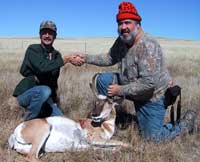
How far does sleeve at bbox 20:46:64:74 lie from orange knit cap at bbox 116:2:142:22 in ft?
3.71

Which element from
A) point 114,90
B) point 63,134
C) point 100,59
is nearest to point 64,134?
point 63,134

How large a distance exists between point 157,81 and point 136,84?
15.1 inches

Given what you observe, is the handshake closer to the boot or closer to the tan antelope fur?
the tan antelope fur

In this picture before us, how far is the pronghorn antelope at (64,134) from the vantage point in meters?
5.06

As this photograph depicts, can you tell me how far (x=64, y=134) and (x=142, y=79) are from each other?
1.38m

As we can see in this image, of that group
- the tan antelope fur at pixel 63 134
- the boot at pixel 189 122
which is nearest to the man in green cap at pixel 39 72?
the tan antelope fur at pixel 63 134

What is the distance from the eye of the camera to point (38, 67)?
6.04m

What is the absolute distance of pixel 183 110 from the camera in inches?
306

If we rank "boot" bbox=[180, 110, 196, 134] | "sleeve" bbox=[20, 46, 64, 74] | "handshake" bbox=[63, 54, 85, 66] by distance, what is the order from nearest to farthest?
1. "sleeve" bbox=[20, 46, 64, 74]
2. "boot" bbox=[180, 110, 196, 134]
3. "handshake" bbox=[63, 54, 85, 66]

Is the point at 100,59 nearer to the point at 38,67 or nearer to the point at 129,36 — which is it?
the point at 129,36

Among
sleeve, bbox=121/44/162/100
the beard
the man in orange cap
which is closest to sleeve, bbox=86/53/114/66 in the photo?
the man in orange cap

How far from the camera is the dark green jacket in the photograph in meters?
6.04

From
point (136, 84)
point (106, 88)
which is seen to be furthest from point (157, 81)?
point (106, 88)

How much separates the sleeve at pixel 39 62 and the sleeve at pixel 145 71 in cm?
109
